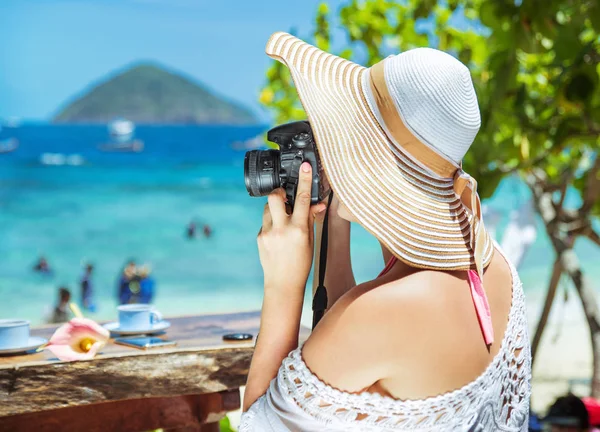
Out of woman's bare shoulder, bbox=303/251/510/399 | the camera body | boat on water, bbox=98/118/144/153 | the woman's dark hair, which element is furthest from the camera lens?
boat on water, bbox=98/118/144/153

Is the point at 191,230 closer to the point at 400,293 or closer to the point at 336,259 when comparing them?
the point at 336,259

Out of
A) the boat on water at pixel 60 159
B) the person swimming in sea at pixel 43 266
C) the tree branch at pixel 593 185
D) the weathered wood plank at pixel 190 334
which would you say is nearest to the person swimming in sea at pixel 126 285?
the tree branch at pixel 593 185

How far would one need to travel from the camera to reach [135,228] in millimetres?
20547

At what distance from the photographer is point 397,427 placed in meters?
1.14

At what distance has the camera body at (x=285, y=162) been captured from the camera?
1375 mm

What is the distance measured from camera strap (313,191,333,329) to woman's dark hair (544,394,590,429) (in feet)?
3.23

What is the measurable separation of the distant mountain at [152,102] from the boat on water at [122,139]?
605mm

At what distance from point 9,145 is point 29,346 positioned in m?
25.5

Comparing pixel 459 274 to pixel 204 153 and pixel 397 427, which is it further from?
pixel 204 153

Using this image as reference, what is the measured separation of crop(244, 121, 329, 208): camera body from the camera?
1.38 m

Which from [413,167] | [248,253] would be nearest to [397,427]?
[413,167]

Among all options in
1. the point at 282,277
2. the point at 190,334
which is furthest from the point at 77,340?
the point at 282,277

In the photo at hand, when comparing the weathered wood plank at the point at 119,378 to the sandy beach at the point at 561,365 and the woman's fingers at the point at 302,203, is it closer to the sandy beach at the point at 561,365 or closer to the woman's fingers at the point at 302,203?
the woman's fingers at the point at 302,203

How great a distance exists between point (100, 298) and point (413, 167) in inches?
618
